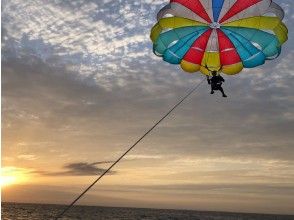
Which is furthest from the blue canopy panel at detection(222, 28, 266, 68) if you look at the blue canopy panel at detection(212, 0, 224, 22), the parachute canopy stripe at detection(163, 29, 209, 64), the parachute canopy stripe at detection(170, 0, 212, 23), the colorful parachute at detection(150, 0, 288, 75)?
the parachute canopy stripe at detection(163, 29, 209, 64)

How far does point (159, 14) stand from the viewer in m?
15.4

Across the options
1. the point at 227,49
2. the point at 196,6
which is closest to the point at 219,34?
the point at 227,49

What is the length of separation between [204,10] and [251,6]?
5.46ft

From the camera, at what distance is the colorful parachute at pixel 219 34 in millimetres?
15164

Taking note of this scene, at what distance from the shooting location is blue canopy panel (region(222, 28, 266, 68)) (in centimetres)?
1567

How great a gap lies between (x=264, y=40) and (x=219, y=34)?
1689mm

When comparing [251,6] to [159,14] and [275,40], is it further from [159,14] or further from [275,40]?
[159,14]

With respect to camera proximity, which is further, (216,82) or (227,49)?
(227,49)

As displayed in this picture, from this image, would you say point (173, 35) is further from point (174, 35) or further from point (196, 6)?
point (196, 6)

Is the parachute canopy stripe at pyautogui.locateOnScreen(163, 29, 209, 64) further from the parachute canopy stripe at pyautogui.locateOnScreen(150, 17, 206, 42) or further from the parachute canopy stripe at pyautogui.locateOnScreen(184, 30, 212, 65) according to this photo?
the parachute canopy stripe at pyautogui.locateOnScreen(150, 17, 206, 42)

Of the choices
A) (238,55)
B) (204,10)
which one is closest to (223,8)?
(204,10)

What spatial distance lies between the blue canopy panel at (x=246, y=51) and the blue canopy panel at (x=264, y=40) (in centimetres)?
18

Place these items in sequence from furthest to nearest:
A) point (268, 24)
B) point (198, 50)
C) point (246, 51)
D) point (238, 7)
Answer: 1. point (198, 50)
2. point (246, 51)
3. point (238, 7)
4. point (268, 24)

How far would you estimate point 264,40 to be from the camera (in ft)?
50.4
